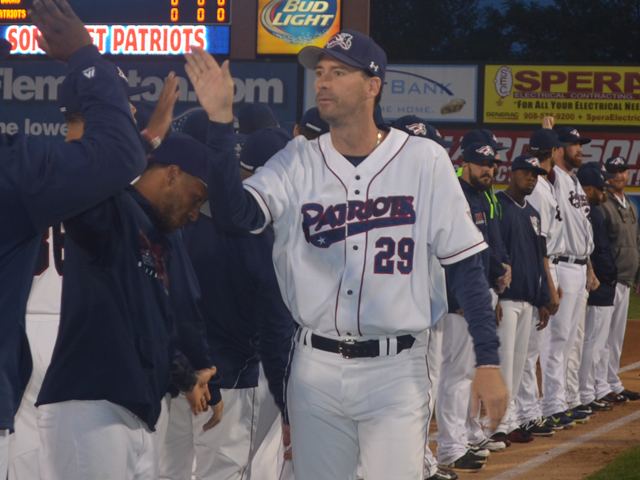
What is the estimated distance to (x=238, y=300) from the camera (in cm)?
555

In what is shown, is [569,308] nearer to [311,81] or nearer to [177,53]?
[177,53]

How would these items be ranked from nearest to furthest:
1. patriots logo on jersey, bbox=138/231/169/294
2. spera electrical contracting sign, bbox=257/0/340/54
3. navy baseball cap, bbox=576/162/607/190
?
patriots logo on jersey, bbox=138/231/169/294 < navy baseball cap, bbox=576/162/607/190 < spera electrical contracting sign, bbox=257/0/340/54

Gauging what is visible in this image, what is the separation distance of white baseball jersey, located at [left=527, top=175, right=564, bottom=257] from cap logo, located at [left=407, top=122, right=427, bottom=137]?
228 centimetres

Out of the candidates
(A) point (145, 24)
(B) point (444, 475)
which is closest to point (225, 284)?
(B) point (444, 475)

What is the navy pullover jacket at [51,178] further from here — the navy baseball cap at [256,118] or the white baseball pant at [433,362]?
the white baseball pant at [433,362]

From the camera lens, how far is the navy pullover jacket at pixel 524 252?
9.61 m

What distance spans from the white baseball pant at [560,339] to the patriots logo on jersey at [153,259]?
22.0ft

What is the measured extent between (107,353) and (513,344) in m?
5.85

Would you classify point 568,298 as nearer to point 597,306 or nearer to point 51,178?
point 597,306

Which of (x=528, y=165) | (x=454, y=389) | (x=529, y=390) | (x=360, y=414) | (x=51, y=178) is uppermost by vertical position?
(x=528, y=165)

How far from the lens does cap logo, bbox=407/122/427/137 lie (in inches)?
315

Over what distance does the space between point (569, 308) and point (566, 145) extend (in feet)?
4.82

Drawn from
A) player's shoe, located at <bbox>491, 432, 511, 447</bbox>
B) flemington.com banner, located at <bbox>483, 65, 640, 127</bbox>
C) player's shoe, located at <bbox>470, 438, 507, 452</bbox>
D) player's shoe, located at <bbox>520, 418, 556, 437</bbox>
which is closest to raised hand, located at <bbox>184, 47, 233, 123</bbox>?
player's shoe, located at <bbox>470, 438, 507, 452</bbox>

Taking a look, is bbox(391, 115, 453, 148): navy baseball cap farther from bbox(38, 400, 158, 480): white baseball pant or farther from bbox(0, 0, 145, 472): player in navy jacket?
bbox(0, 0, 145, 472): player in navy jacket
